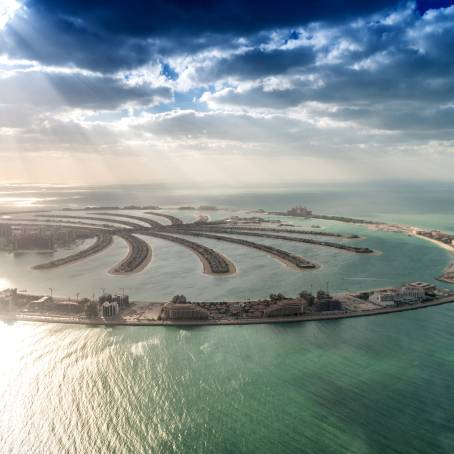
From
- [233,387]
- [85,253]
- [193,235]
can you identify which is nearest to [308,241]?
[193,235]

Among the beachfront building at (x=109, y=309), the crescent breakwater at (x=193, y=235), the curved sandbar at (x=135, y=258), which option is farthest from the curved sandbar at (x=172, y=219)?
the beachfront building at (x=109, y=309)

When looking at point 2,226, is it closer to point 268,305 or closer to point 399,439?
point 268,305

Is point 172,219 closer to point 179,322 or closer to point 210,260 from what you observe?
point 210,260

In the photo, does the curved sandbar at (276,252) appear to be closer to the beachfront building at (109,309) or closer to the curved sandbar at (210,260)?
the curved sandbar at (210,260)

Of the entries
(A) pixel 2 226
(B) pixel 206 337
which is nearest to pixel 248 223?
(A) pixel 2 226

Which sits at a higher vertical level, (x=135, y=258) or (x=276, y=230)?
(x=276, y=230)

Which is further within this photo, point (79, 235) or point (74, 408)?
point (79, 235)
